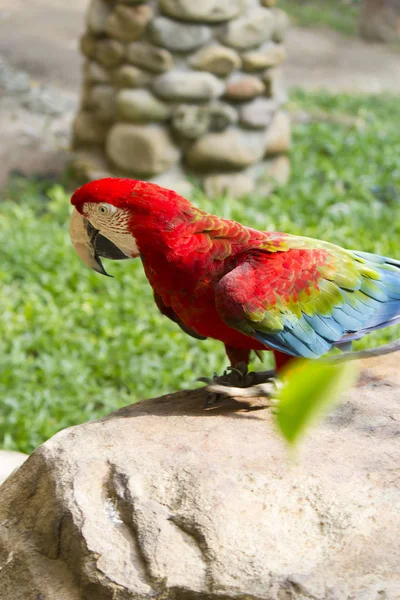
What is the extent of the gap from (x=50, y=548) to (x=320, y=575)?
0.48 m

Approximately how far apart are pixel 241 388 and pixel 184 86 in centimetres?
240

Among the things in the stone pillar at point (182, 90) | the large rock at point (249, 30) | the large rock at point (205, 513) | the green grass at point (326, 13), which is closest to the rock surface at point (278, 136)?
the stone pillar at point (182, 90)

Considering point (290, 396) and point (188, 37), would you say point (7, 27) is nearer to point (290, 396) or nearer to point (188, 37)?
point (188, 37)

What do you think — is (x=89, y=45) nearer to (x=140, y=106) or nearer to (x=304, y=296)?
(x=140, y=106)

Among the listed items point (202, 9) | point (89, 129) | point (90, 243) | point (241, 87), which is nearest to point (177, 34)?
point (202, 9)

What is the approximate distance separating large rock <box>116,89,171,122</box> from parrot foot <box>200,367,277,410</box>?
2302mm

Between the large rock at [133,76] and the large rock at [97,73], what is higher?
the large rock at [133,76]

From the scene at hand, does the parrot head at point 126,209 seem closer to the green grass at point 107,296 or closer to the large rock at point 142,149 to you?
the green grass at point 107,296

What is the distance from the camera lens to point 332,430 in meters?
1.45

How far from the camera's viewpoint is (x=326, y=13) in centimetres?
1005

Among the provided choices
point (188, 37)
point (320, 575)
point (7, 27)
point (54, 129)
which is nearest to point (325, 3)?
point (7, 27)

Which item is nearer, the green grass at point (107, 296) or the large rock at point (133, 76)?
the green grass at point (107, 296)

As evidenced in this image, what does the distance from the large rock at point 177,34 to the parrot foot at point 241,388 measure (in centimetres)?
240

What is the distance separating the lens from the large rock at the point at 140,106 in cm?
373
